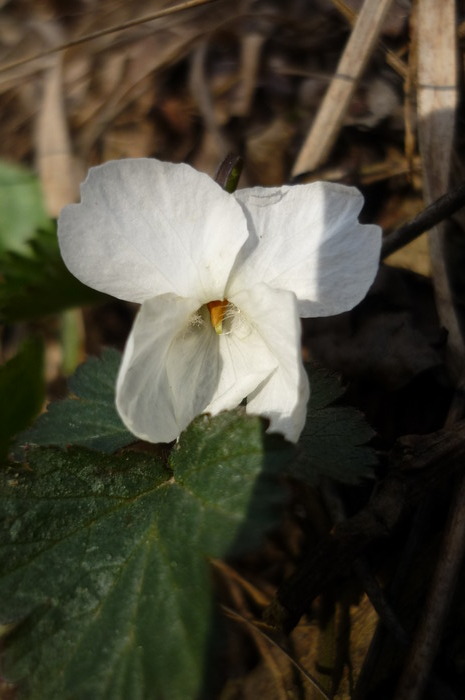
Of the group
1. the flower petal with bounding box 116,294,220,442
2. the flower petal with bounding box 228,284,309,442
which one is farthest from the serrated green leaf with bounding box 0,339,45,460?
the flower petal with bounding box 228,284,309,442

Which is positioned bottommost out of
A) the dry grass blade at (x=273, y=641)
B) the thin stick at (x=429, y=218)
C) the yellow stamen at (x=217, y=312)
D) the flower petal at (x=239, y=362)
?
the dry grass blade at (x=273, y=641)

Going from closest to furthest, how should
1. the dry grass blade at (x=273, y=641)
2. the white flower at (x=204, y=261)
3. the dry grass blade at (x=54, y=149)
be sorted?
the white flower at (x=204, y=261), the dry grass blade at (x=273, y=641), the dry grass blade at (x=54, y=149)

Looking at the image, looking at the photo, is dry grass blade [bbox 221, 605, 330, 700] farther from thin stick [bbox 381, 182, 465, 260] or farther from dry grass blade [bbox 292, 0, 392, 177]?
dry grass blade [bbox 292, 0, 392, 177]

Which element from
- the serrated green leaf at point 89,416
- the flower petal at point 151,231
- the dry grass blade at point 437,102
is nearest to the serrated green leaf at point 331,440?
the flower petal at point 151,231

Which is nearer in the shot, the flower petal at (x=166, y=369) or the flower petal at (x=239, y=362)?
the flower petal at (x=166, y=369)

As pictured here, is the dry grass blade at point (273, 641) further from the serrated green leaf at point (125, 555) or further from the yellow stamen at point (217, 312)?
the yellow stamen at point (217, 312)

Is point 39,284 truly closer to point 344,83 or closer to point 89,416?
point 89,416

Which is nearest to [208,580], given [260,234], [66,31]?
[260,234]

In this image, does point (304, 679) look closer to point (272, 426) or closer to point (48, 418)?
point (272, 426)
